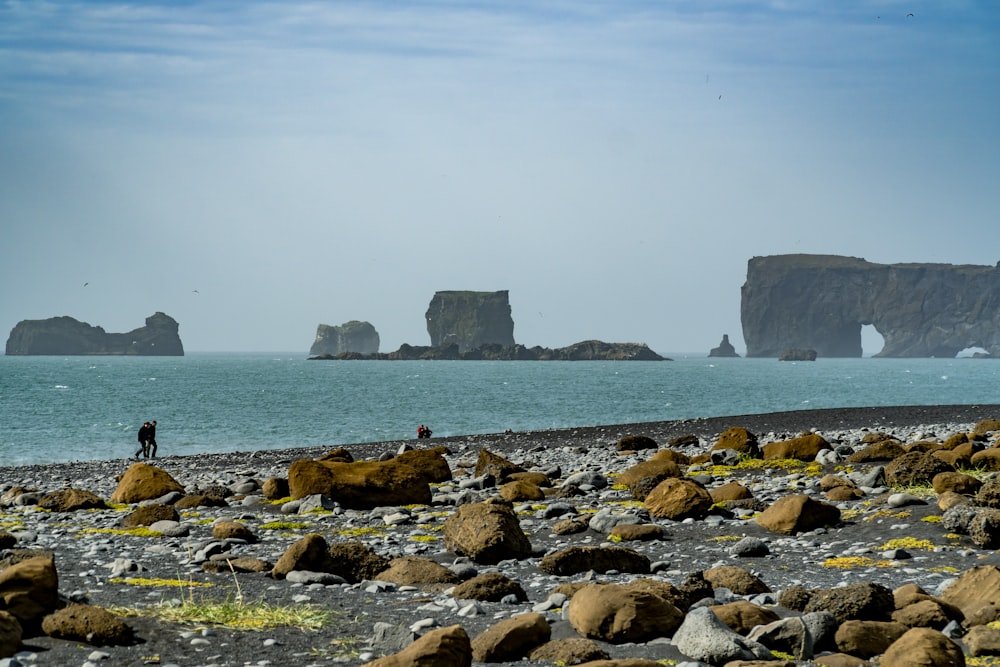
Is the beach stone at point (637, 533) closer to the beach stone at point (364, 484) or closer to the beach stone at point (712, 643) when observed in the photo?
the beach stone at point (364, 484)

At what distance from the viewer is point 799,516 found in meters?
13.2

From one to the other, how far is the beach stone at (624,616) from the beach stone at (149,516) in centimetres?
972

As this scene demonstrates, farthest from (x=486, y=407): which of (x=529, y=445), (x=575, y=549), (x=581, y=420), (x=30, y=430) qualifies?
(x=575, y=549)

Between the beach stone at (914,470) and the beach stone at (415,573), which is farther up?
the beach stone at (914,470)

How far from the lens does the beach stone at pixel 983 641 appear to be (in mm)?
7320

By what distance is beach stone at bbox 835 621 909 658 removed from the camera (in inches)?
297

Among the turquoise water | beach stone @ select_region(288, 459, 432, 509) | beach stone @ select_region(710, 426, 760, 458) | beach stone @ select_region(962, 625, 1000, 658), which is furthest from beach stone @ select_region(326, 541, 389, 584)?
the turquoise water

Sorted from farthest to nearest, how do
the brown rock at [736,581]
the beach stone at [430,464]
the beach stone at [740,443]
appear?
the beach stone at [740,443]
the beach stone at [430,464]
the brown rock at [736,581]

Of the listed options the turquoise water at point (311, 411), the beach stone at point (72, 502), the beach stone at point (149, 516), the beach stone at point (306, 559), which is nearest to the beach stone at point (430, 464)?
the beach stone at point (149, 516)

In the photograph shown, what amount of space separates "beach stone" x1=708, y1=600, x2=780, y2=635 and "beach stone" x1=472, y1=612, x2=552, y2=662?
1572mm

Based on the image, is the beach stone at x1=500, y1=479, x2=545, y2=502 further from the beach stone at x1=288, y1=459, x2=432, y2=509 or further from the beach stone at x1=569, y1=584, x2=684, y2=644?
the beach stone at x1=569, y1=584, x2=684, y2=644

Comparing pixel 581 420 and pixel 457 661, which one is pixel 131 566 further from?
pixel 581 420

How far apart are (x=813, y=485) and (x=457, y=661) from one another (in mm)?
12193

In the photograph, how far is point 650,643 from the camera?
7.93 meters
